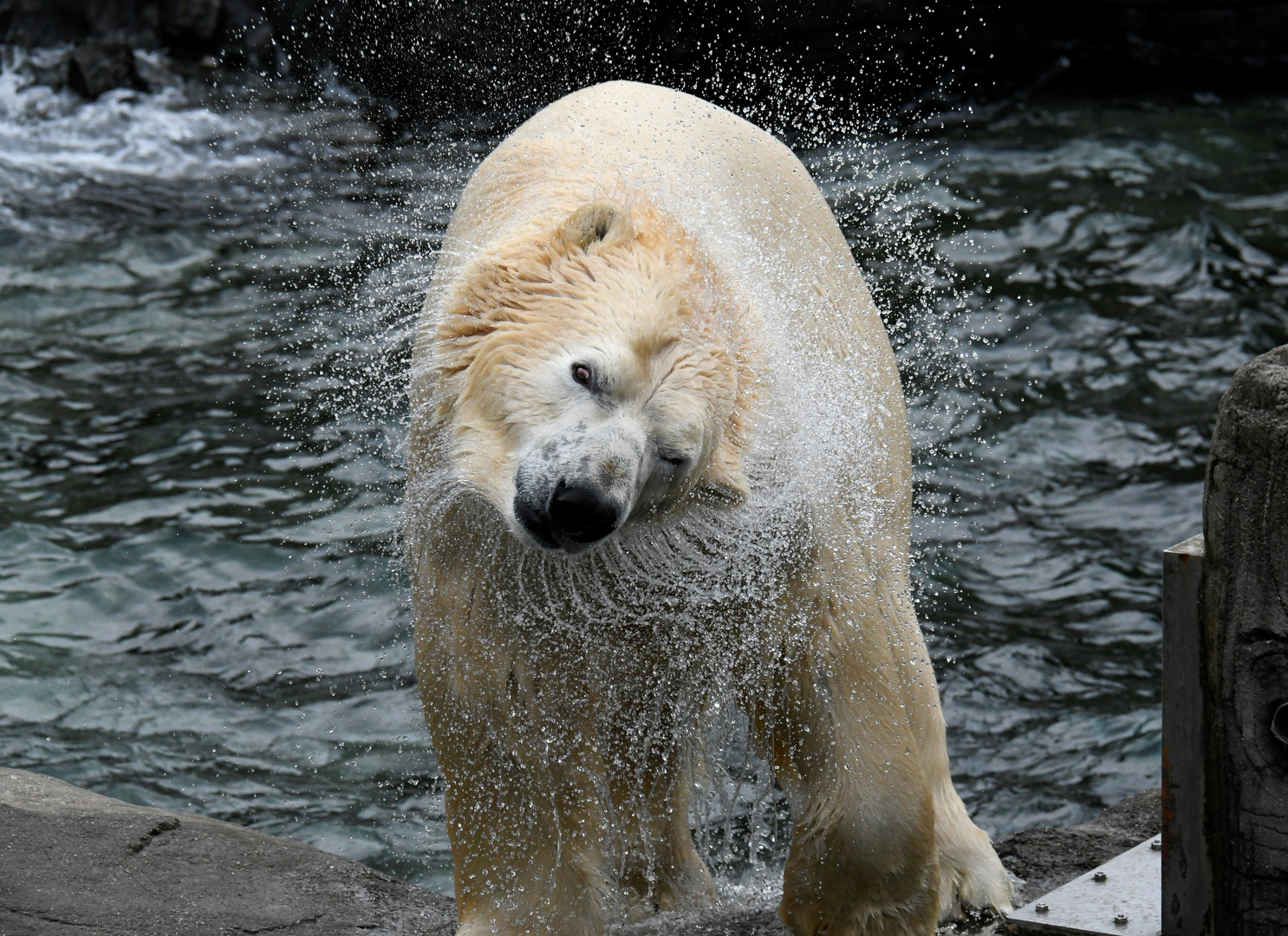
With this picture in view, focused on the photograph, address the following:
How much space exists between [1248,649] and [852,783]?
93 centimetres

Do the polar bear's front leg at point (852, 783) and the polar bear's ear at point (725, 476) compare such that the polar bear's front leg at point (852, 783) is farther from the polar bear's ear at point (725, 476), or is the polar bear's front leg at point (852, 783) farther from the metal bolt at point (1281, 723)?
the metal bolt at point (1281, 723)

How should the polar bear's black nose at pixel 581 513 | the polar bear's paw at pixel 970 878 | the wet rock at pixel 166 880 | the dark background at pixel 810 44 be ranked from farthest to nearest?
the dark background at pixel 810 44, the polar bear's paw at pixel 970 878, the wet rock at pixel 166 880, the polar bear's black nose at pixel 581 513

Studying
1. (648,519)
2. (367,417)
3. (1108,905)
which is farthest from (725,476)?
(367,417)

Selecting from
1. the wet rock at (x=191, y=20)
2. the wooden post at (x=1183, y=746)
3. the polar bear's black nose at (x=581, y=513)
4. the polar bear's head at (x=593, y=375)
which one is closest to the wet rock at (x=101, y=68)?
the wet rock at (x=191, y=20)

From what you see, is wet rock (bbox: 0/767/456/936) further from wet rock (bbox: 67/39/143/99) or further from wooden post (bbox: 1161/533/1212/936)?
wet rock (bbox: 67/39/143/99)

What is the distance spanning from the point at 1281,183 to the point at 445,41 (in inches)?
226

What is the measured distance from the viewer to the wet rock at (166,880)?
3.24m

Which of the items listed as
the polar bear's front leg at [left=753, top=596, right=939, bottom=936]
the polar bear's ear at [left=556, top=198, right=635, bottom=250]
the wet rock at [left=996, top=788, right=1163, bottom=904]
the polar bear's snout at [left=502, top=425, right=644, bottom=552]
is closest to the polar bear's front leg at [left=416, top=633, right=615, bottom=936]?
the polar bear's front leg at [left=753, top=596, right=939, bottom=936]

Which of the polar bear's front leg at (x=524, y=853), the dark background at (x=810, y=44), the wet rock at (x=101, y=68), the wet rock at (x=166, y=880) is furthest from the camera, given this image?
the wet rock at (x=101, y=68)

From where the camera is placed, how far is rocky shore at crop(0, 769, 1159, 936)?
129 inches

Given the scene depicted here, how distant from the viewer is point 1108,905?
2.80 meters

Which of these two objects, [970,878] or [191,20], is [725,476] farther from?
[191,20]

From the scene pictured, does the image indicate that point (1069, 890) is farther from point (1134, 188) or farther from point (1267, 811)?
point (1134, 188)

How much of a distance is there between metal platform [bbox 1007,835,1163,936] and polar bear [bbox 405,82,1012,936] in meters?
0.30
